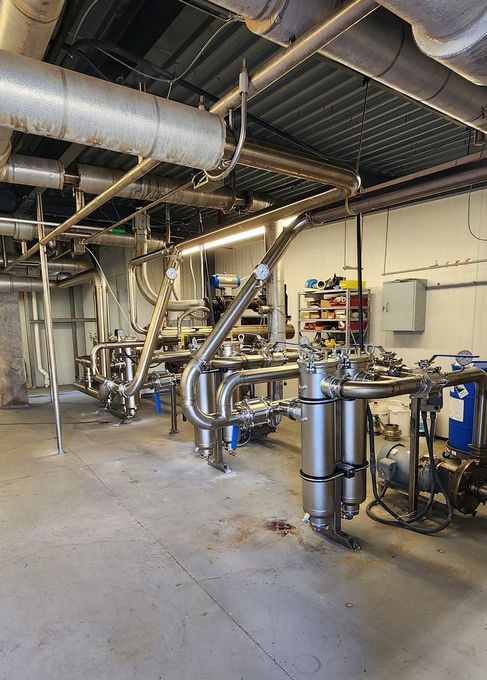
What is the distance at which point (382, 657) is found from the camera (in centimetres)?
140

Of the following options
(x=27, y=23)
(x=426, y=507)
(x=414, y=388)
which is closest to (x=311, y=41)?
(x=27, y=23)

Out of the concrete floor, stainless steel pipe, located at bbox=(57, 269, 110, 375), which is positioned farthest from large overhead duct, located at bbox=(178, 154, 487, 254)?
stainless steel pipe, located at bbox=(57, 269, 110, 375)

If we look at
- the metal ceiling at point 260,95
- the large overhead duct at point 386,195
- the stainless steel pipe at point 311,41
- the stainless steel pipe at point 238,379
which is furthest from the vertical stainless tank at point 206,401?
the stainless steel pipe at point 311,41

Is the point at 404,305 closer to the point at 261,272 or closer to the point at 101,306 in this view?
the point at 261,272

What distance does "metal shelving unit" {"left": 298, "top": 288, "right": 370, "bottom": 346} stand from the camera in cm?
445

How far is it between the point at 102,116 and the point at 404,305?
3.58 m

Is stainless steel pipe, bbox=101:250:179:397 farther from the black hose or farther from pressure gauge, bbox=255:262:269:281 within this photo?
the black hose

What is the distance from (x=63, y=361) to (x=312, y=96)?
6962mm

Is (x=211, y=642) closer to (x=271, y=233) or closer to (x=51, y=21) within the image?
(x=51, y=21)

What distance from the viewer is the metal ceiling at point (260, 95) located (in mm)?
1852

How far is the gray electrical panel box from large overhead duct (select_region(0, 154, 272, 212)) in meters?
1.83

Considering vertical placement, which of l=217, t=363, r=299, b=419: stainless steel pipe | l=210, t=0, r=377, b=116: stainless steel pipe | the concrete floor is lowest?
the concrete floor

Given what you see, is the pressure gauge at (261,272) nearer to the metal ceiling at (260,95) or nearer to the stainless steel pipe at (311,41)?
the metal ceiling at (260,95)

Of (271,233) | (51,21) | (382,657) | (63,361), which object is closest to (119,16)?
(51,21)
